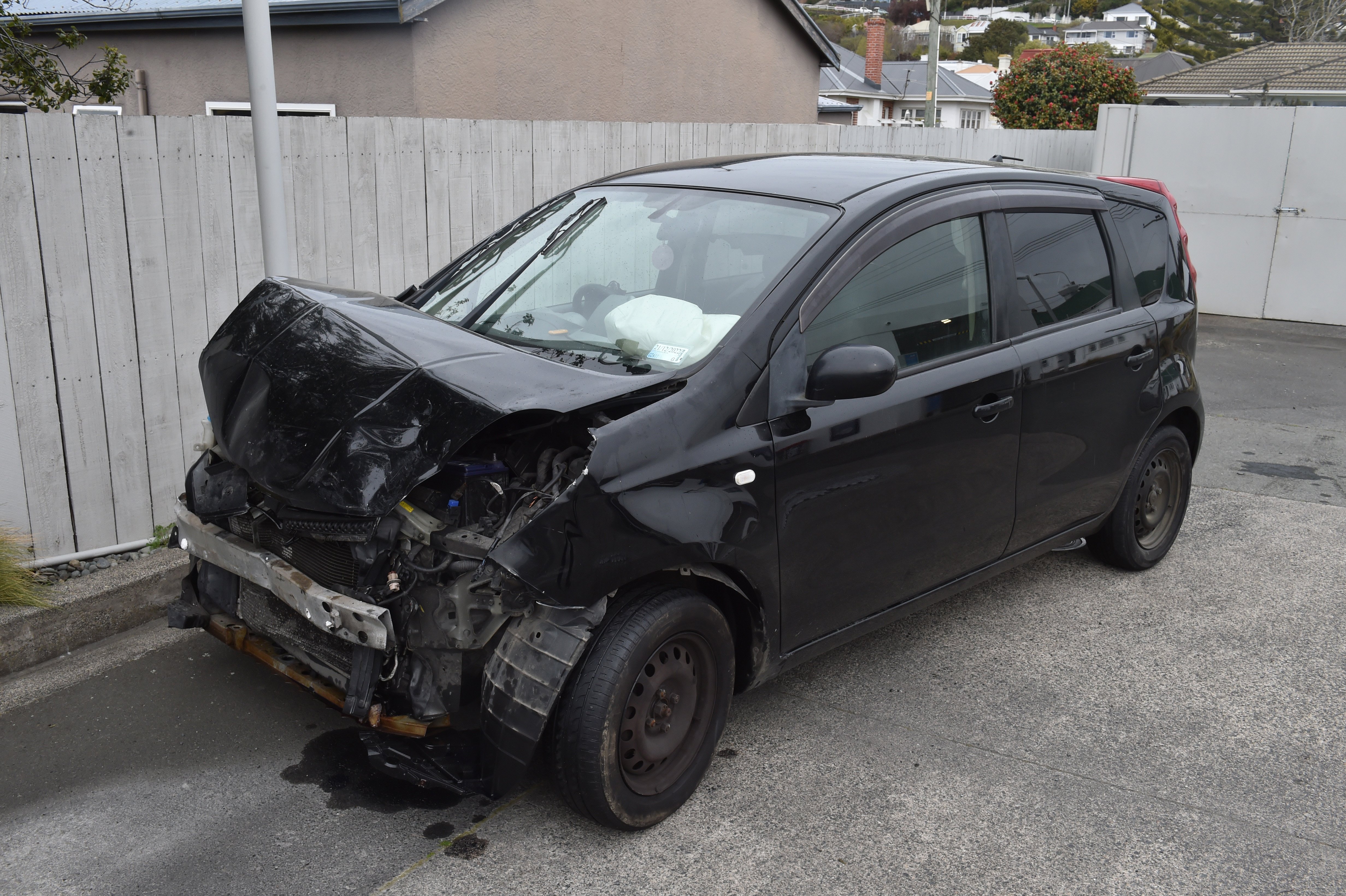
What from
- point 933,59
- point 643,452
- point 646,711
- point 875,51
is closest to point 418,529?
point 643,452

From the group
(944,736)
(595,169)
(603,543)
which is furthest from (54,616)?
(595,169)

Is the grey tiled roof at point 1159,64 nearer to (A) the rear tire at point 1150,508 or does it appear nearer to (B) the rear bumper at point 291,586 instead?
(A) the rear tire at point 1150,508

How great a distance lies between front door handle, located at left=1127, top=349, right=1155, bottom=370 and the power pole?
61.3 ft

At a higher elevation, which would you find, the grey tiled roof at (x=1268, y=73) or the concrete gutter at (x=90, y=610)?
the grey tiled roof at (x=1268, y=73)

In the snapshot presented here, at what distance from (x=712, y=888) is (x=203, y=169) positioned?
4.30m

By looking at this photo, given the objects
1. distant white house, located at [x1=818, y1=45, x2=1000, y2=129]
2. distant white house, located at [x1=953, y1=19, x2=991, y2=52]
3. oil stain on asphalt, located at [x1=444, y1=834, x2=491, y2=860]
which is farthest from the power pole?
distant white house, located at [x1=953, y1=19, x2=991, y2=52]

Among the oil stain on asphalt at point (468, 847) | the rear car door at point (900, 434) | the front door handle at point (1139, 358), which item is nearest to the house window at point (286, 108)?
the rear car door at point (900, 434)

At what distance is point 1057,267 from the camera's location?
14.8 feet

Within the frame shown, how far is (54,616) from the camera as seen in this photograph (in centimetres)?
448

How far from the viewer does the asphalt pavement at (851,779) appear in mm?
3152

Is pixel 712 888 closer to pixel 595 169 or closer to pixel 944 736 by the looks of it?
pixel 944 736

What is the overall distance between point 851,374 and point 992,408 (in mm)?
954

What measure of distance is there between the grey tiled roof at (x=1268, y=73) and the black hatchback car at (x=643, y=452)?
94.4ft

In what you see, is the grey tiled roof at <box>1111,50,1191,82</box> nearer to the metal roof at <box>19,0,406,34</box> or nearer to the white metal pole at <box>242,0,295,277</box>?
the metal roof at <box>19,0,406,34</box>
